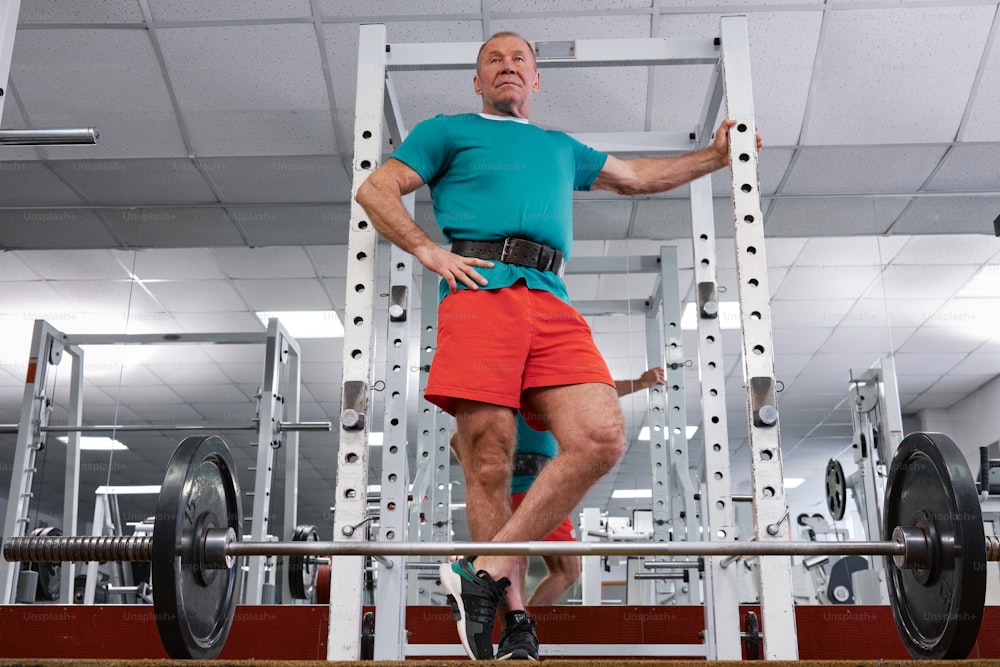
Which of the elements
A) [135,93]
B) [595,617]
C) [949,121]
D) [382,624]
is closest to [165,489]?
[382,624]

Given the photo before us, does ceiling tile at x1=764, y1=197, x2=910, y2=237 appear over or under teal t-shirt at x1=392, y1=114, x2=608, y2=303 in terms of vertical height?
over

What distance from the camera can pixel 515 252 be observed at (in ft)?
5.99

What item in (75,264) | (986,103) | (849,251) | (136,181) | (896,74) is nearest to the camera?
(896,74)

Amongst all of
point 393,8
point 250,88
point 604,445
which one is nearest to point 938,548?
point 604,445

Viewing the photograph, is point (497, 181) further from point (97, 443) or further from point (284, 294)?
point (284, 294)

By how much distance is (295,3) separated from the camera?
11.5ft

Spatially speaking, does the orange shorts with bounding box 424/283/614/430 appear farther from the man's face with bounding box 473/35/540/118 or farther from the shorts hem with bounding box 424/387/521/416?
the man's face with bounding box 473/35/540/118

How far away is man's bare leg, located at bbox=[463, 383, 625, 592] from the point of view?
5.32ft

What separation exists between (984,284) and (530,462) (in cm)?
491

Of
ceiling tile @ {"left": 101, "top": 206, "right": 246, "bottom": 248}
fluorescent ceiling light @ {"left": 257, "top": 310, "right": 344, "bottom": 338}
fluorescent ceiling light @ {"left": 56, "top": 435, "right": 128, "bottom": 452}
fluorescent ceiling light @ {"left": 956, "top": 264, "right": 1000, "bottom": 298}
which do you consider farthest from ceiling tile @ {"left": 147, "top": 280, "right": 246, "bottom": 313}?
fluorescent ceiling light @ {"left": 956, "top": 264, "right": 1000, "bottom": 298}

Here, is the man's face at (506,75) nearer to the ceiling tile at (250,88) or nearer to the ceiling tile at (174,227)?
the ceiling tile at (250,88)

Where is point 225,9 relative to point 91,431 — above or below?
above

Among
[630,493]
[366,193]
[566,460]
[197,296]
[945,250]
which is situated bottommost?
[566,460]

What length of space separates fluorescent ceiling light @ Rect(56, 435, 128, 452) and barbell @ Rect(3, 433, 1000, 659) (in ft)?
10.6
